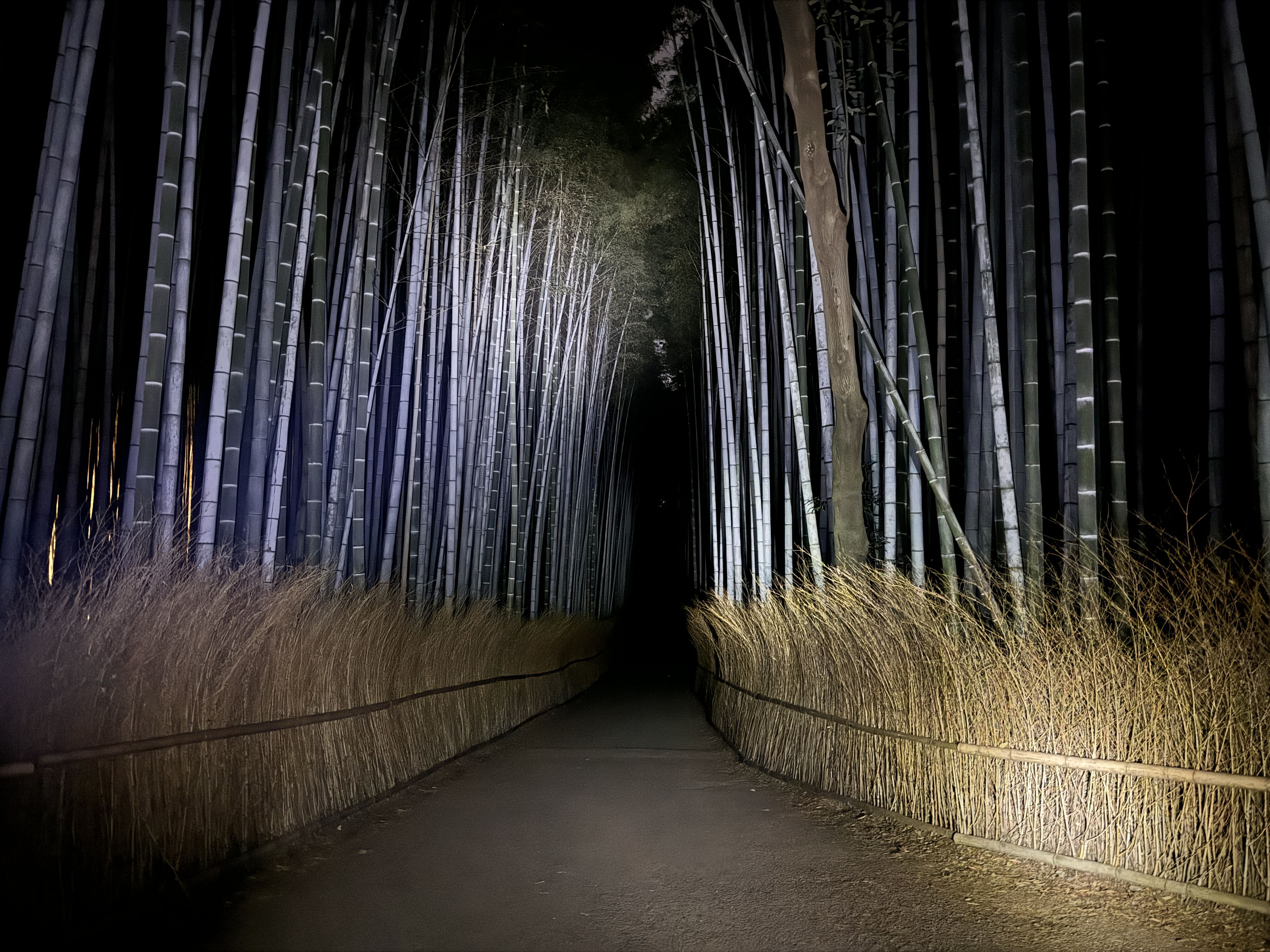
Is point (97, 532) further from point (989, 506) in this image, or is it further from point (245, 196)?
point (989, 506)

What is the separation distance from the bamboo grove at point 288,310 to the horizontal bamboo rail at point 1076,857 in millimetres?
2589

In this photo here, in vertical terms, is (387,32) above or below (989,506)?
above

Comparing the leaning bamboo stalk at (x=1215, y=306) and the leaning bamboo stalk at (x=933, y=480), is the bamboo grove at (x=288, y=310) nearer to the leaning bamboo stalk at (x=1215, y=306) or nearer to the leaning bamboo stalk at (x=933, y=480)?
the leaning bamboo stalk at (x=933, y=480)

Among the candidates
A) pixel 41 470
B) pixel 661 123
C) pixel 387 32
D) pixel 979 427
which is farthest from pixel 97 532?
pixel 661 123

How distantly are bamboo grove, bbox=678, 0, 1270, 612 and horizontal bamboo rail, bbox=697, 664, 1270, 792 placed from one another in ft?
1.59

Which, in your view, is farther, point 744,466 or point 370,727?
point 744,466

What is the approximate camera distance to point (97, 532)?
8.43 ft

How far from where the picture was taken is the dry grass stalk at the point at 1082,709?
2.12 metres

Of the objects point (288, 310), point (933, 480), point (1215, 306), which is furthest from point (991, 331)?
point (288, 310)

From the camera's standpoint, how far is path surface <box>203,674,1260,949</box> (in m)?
2.01

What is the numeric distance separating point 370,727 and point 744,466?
17.3ft

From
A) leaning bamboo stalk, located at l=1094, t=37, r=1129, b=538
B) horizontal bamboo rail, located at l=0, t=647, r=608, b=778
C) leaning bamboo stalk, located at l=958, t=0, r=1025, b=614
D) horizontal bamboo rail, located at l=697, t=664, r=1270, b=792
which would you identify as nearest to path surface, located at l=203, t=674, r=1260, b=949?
horizontal bamboo rail, located at l=697, t=664, r=1270, b=792

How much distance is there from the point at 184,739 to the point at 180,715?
7 cm

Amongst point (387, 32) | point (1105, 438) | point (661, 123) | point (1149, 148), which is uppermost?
point (661, 123)
